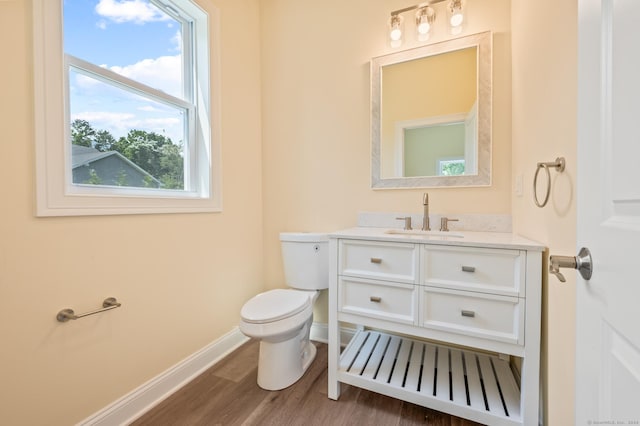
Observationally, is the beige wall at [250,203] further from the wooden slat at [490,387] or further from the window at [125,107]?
the wooden slat at [490,387]

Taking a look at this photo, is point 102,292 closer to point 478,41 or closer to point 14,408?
point 14,408

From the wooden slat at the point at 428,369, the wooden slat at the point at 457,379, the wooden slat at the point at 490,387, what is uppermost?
the wooden slat at the point at 428,369

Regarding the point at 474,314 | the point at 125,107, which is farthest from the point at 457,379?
the point at 125,107

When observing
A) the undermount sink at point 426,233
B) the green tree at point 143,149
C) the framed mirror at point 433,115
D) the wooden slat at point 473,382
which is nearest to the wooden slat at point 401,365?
the wooden slat at point 473,382

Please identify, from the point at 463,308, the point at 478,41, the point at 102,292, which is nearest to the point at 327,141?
the point at 478,41

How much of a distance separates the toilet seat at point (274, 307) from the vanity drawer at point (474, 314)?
655 millimetres

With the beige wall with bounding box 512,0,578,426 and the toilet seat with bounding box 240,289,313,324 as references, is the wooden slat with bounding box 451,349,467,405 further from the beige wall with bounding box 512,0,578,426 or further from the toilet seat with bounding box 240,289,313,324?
the toilet seat with bounding box 240,289,313,324

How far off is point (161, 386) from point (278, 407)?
63 centimetres

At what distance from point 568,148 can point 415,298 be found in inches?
31.3

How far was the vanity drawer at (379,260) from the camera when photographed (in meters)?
1.28

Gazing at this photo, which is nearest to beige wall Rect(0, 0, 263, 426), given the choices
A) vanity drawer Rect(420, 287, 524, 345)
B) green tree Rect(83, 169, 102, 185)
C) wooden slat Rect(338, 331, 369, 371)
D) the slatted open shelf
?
green tree Rect(83, 169, 102, 185)

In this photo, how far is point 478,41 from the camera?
1.57 meters

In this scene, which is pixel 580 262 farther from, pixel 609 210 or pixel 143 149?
pixel 143 149

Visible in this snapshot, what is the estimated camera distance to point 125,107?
56.0 inches
